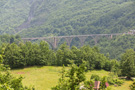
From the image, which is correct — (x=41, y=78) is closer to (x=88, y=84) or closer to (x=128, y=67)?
(x=128, y=67)

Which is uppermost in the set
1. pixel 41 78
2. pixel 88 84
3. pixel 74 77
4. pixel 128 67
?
pixel 74 77

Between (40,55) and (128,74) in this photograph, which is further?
(40,55)

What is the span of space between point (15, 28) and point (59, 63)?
510ft

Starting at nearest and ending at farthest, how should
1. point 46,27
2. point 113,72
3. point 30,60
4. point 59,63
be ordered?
1. point 113,72
2. point 30,60
3. point 59,63
4. point 46,27

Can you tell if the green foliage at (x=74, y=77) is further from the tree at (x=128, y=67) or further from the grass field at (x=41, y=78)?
the tree at (x=128, y=67)

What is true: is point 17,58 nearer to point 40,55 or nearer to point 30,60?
point 30,60

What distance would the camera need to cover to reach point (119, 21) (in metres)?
132

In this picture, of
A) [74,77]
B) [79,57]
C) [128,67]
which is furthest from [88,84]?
[79,57]

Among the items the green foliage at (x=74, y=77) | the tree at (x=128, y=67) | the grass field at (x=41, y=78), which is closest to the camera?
the green foliage at (x=74, y=77)

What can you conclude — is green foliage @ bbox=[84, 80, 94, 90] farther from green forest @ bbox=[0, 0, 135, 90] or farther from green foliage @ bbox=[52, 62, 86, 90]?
green foliage @ bbox=[52, 62, 86, 90]

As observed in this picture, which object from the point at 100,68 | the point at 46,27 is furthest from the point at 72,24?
the point at 100,68

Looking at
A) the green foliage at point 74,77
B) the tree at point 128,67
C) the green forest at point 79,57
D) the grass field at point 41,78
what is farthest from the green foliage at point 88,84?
the tree at point 128,67

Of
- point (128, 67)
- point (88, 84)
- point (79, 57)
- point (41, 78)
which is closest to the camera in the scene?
point (88, 84)

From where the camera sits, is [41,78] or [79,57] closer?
[41,78]
